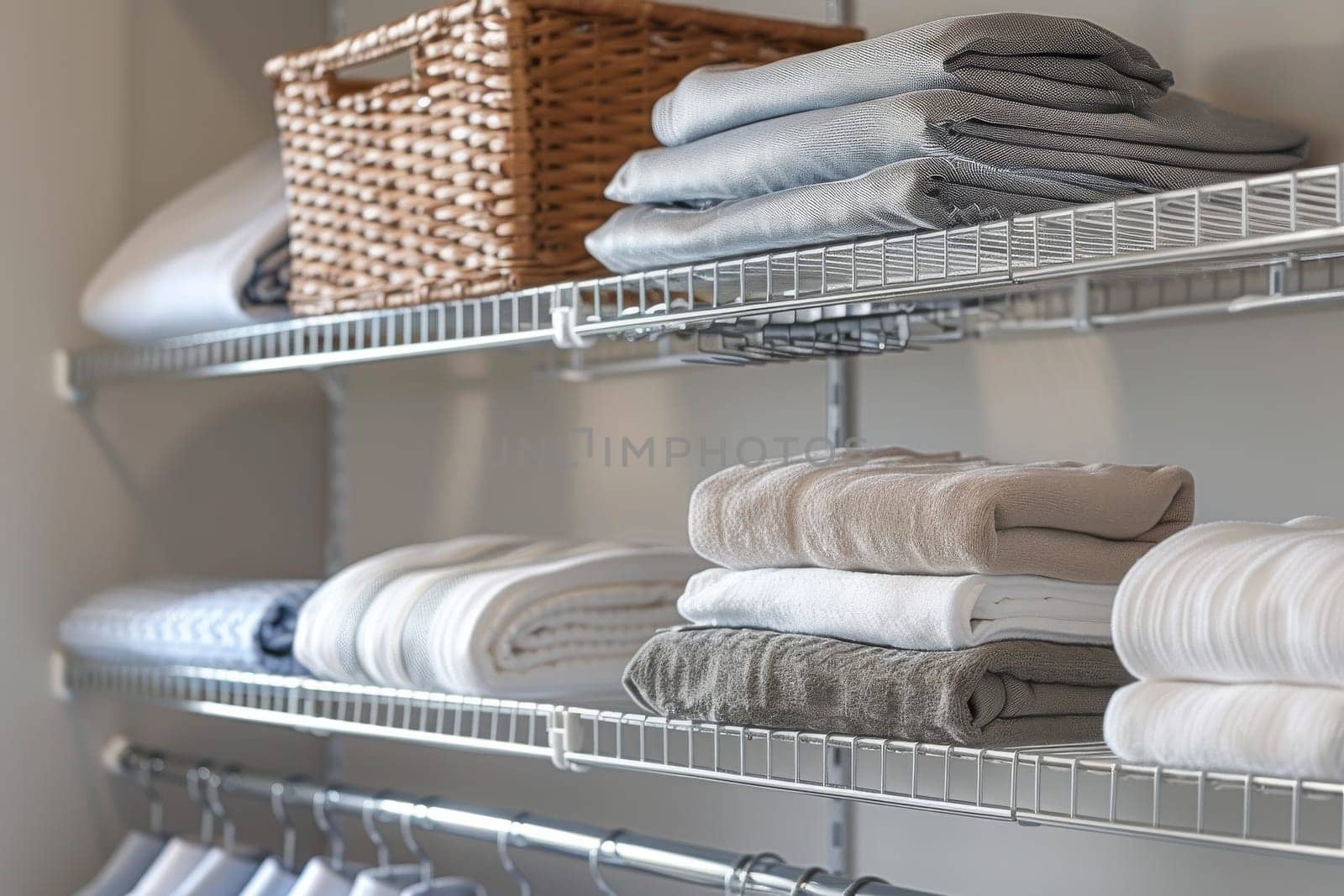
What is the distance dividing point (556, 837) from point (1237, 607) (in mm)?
623

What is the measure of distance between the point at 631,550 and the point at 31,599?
2.14ft

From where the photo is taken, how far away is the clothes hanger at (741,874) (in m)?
1.00

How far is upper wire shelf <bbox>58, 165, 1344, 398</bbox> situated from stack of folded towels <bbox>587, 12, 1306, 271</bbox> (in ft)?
0.06

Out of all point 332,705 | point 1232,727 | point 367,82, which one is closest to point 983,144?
point 1232,727

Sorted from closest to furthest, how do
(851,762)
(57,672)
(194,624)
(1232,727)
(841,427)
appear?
(1232,727), (851,762), (841,427), (194,624), (57,672)

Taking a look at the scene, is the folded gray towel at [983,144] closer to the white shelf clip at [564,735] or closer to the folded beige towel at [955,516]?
the folded beige towel at [955,516]

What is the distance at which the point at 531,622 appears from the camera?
3.57ft

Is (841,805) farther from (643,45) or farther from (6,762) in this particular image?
(6,762)

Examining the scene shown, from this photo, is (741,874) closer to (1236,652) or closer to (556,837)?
(556,837)

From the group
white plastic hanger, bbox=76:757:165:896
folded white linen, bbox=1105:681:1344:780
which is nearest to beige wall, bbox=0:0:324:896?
white plastic hanger, bbox=76:757:165:896

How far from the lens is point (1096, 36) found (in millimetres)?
808

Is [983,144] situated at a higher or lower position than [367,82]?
lower

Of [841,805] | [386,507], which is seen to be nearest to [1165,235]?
[841,805]

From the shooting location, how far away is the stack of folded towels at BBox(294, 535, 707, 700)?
1.07m
